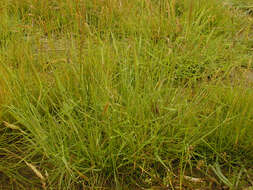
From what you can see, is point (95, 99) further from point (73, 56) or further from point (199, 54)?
point (199, 54)

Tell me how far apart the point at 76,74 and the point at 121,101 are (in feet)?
0.97

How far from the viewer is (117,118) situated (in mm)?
1572

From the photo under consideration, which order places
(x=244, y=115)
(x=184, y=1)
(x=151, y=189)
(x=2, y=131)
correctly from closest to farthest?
1. (x=151, y=189)
2. (x=244, y=115)
3. (x=2, y=131)
4. (x=184, y=1)

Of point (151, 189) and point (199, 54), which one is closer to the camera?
point (151, 189)

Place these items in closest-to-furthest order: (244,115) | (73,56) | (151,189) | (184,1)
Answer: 1. (151,189)
2. (244,115)
3. (73,56)
4. (184,1)

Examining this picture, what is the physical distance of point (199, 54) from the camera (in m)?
2.40

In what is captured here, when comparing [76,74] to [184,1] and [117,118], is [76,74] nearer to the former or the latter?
[117,118]

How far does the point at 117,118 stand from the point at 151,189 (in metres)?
0.37

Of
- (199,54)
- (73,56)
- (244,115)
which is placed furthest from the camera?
(199,54)

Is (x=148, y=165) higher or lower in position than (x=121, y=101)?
lower

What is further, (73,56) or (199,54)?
(199,54)

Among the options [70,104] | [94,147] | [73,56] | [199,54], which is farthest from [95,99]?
[199,54]

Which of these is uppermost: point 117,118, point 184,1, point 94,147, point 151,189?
point 184,1

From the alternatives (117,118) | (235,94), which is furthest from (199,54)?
(117,118)
